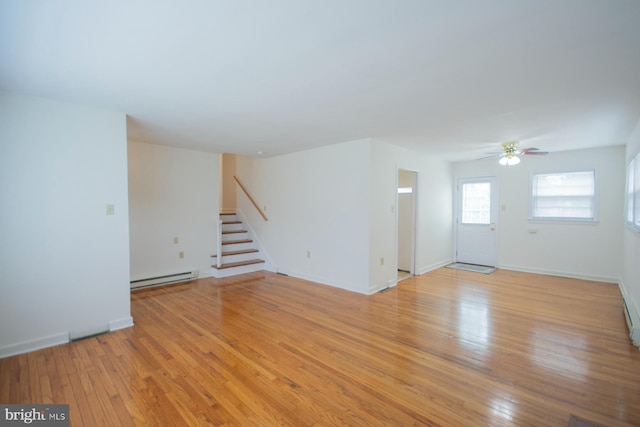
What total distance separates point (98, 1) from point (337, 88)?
167 centimetres

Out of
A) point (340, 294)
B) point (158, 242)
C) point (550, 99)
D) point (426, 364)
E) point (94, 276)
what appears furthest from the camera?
point (158, 242)

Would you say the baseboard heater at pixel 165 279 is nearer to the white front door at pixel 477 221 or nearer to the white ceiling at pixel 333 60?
the white ceiling at pixel 333 60

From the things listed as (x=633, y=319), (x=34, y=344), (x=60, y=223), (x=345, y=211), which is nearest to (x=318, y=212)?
(x=345, y=211)

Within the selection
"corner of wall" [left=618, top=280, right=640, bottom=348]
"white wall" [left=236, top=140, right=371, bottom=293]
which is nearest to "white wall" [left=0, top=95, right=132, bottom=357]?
"white wall" [left=236, top=140, right=371, bottom=293]

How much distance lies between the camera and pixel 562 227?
5.43 meters

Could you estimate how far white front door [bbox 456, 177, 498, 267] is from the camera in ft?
20.4

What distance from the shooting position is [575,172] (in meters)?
5.32

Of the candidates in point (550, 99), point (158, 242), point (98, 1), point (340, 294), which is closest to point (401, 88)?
point (550, 99)

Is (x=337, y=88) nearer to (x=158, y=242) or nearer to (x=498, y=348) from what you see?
(x=498, y=348)

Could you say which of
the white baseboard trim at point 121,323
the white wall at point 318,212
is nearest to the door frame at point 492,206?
the white wall at point 318,212

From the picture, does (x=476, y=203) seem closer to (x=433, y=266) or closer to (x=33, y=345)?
(x=433, y=266)

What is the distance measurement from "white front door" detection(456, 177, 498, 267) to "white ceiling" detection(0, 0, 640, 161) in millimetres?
2817

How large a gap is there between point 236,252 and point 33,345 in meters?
3.47

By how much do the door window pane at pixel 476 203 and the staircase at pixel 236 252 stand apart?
4865 millimetres
